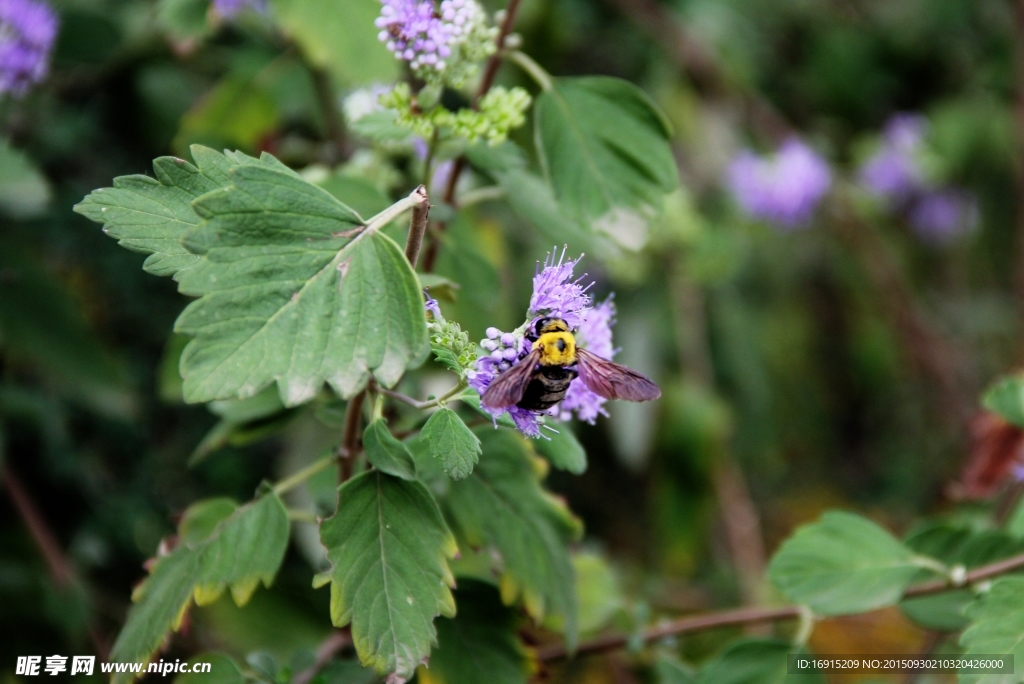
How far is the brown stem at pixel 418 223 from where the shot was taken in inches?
26.0

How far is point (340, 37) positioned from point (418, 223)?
66cm

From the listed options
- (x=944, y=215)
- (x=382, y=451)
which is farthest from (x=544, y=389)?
(x=944, y=215)

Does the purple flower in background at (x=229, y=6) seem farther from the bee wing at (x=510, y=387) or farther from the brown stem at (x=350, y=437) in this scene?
the bee wing at (x=510, y=387)

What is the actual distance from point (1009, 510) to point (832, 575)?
48cm

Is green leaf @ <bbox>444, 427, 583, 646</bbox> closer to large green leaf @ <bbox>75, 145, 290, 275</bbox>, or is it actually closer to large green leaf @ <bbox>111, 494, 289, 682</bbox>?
large green leaf @ <bbox>111, 494, 289, 682</bbox>

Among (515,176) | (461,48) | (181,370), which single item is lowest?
(181,370)

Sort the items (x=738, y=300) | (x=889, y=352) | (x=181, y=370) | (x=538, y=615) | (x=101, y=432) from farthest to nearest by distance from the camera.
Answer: (x=889, y=352) < (x=738, y=300) < (x=101, y=432) < (x=538, y=615) < (x=181, y=370)

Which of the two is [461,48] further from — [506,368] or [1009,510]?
[1009,510]

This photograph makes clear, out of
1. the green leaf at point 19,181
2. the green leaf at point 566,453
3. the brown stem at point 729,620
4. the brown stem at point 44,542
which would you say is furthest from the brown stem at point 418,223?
the brown stem at point 44,542

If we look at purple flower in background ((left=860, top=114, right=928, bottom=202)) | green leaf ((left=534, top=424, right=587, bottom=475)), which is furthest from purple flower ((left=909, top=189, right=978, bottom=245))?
green leaf ((left=534, top=424, right=587, bottom=475))

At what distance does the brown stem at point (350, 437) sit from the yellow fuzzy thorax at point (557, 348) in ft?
0.58

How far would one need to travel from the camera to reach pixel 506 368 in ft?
2.26

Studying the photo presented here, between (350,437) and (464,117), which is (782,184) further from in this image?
(350,437)

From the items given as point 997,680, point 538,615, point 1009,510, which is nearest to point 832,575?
point 997,680
